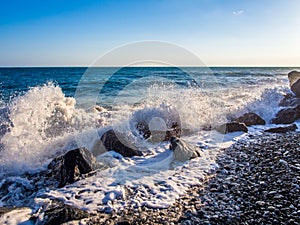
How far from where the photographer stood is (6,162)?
4574mm

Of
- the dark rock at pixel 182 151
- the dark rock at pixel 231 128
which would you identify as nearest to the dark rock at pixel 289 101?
the dark rock at pixel 231 128

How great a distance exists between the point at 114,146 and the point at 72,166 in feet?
4.28

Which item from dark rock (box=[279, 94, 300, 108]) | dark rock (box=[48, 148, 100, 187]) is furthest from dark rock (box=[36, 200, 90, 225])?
dark rock (box=[279, 94, 300, 108])

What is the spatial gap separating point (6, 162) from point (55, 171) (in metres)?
1.14

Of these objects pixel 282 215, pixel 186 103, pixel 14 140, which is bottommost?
pixel 282 215

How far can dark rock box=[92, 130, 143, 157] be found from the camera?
5152 millimetres

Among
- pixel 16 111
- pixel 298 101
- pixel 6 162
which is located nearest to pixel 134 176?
pixel 6 162

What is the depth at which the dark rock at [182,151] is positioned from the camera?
4.80 metres

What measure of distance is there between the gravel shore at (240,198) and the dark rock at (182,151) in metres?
→ 0.52

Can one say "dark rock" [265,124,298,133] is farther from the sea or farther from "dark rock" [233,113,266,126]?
"dark rock" [233,113,266,126]

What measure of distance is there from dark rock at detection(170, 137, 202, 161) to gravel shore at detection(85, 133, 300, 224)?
520 mm

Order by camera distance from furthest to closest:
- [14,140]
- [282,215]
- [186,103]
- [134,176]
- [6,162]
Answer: [186,103], [14,140], [6,162], [134,176], [282,215]

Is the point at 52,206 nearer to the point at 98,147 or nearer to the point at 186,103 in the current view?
the point at 98,147

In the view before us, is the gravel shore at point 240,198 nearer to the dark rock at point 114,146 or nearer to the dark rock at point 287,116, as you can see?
the dark rock at point 114,146
